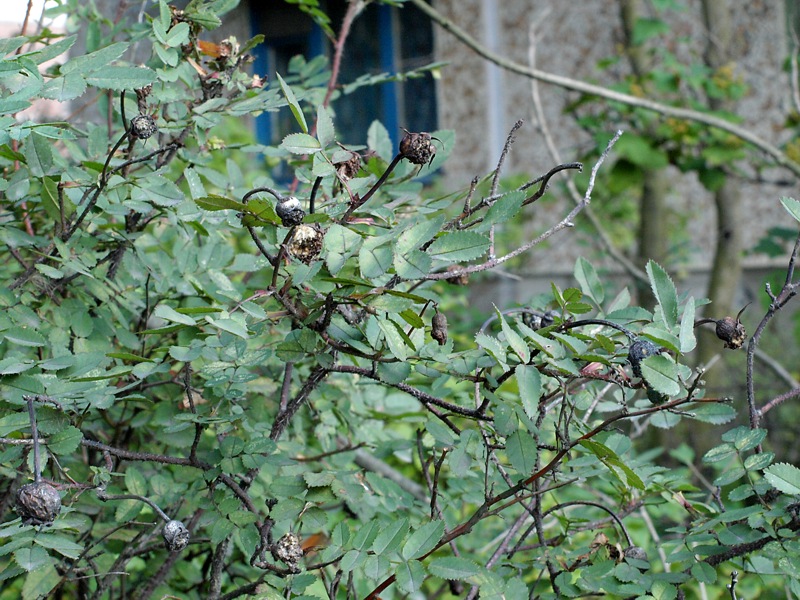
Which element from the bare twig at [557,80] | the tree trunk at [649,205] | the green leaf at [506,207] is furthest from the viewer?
the tree trunk at [649,205]

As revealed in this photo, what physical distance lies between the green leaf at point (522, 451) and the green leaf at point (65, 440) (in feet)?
1.65

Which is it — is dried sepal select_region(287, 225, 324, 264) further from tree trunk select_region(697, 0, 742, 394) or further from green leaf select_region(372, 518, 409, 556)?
tree trunk select_region(697, 0, 742, 394)

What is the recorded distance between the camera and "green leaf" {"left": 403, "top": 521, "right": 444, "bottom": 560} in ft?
3.07

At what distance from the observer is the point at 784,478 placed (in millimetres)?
937

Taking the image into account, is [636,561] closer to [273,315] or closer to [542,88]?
[273,315]

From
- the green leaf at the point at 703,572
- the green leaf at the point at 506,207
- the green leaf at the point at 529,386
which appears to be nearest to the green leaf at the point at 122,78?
the green leaf at the point at 506,207

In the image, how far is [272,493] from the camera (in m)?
1.06

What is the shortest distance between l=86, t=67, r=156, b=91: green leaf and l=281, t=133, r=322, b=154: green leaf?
0.26 m

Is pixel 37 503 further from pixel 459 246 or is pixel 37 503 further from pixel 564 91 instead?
pixel 564 91

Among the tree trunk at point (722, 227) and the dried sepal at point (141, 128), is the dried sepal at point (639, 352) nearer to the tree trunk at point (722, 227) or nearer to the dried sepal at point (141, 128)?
the dried sepal at point (141, 128)

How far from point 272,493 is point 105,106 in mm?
885

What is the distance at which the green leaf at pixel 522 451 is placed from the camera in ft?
3.09

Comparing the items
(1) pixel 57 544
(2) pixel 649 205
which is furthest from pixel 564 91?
(1) pixel 57 544

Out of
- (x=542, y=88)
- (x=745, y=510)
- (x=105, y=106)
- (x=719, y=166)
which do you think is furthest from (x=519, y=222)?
(x=745, y=510)
